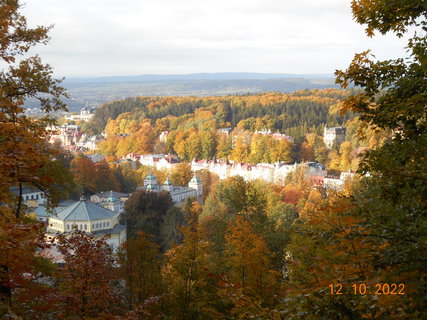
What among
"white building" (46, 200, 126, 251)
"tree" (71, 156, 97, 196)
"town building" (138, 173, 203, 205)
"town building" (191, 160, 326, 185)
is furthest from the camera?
"town building" (191, 160, 326, 185)

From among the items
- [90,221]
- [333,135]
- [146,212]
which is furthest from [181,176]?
[90,221]

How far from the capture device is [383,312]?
479 centimetres

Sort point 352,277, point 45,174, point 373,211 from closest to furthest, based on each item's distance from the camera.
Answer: point 352,277
point 373,211
point 45,174

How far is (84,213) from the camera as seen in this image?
33.2 metres

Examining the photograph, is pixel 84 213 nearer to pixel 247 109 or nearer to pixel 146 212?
pixel 146 212

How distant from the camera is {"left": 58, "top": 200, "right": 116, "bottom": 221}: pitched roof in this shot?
32781 mm

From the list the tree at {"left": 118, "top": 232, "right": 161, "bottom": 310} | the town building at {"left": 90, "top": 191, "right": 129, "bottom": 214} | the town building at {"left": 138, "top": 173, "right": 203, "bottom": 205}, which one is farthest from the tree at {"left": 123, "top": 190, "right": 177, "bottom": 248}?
the tree at {"left": 118, "top": 232, "right": 161, "bottom": 310}

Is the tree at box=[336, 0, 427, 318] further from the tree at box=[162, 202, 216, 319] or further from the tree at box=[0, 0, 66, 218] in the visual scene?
the tree at box=[162, 202, 216, 319]

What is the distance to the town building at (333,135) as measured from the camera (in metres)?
83.3

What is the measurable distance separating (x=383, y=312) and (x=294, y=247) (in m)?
7.62

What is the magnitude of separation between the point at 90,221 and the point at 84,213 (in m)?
0.77

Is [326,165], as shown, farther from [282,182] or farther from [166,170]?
[166,170]

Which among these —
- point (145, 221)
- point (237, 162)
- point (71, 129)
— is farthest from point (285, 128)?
point (145, 221)
